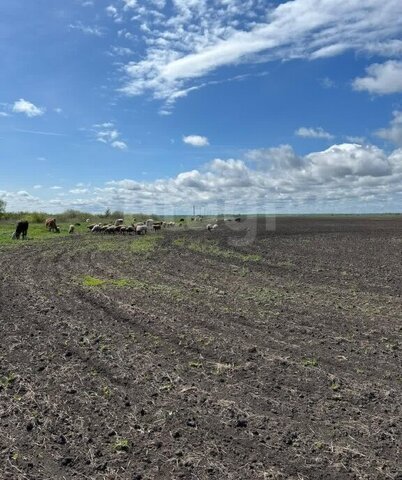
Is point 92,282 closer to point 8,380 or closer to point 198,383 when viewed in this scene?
point 8,380

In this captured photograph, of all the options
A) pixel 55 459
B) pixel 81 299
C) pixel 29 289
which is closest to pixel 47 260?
pixel 29 289

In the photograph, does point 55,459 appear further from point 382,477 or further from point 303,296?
point 303,296

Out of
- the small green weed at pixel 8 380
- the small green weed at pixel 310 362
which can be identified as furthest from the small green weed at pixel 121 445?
the small green weed at pixel 310 362

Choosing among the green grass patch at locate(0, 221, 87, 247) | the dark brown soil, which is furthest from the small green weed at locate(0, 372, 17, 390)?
the green grass patch at locate(0, 221, 87, 247)

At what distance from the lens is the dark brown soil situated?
4.69 meters

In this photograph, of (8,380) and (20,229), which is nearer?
(8,380)

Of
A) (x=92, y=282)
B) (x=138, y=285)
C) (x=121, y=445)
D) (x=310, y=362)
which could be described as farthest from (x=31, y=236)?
(x=121, y=445)

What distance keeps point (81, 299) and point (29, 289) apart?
2.32 meters

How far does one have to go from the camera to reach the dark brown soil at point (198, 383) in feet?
15.4

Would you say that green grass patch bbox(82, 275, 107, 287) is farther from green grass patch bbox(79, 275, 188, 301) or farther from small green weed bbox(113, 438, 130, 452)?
small green weed bbox(113, 438, 130, 452)

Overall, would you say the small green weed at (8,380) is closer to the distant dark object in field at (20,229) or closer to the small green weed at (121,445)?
the small green weed at (121,445)

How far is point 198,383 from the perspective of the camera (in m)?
6.57

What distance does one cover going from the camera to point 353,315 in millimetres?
10898

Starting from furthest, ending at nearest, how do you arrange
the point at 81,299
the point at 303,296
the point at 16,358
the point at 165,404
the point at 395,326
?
1. the point at 303,296
2. the point at 81,299
3. the point at 395,326
4. the point at 16,358
5. the point at 165,404
